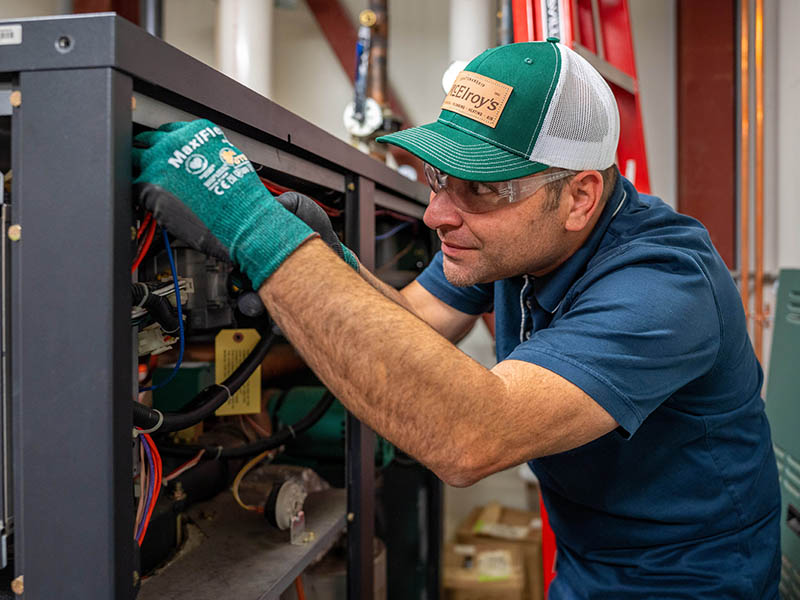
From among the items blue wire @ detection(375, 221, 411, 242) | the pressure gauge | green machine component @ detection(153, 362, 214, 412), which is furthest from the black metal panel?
the pressure gauge

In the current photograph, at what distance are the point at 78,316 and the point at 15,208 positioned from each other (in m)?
0.10

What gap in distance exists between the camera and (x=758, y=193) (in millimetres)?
2061

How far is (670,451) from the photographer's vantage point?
0.89 meters

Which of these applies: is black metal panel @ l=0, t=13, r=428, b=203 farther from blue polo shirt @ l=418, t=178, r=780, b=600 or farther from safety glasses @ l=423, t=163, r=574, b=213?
blue polo shirt @ l=418, t=178, r=780, b=600

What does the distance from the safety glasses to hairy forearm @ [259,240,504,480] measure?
0.26 m

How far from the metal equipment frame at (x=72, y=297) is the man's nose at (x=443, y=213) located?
0.43 meters

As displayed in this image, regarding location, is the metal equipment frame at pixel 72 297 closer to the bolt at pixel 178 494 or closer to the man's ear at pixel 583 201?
the bolt at pixel 178 494

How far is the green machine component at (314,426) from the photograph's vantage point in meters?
1.35

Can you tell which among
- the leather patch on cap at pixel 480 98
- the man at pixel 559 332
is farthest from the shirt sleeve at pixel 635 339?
the leather patch on cap at pixel 480 98

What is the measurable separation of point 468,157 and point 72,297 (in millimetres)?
488

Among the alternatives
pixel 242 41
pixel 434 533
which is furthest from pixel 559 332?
pixel 242 41

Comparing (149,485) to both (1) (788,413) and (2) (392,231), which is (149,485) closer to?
(2) (392,231)

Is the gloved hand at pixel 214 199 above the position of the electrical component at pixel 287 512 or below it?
above

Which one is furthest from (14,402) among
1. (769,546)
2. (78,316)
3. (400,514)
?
(400,514)
